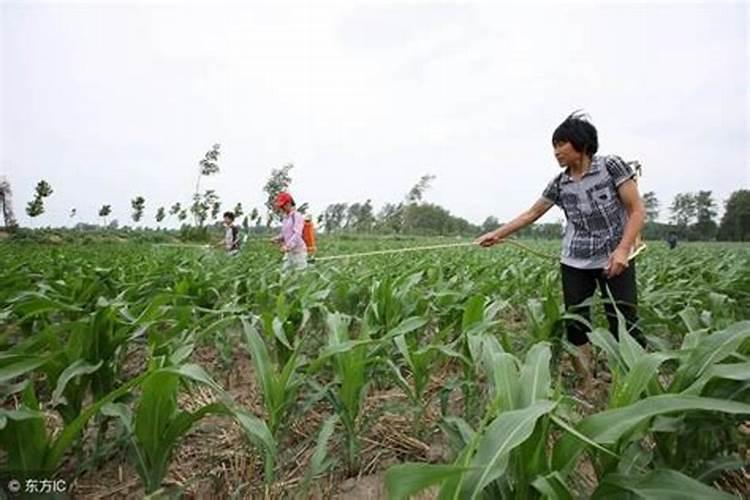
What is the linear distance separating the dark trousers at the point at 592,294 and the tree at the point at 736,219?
236 ft

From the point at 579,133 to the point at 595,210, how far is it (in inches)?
16.8

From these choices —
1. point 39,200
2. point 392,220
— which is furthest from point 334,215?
point 39,200

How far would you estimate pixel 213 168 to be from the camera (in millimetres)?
32812

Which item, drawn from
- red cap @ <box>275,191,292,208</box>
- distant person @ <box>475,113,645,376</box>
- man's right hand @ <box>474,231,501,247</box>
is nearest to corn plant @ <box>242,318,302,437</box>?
distant person @ <box>475,113,645,376</box>

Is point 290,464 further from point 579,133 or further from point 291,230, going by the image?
point 291,230

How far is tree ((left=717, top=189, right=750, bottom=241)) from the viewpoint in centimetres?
6105

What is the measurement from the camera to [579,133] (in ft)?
8.30

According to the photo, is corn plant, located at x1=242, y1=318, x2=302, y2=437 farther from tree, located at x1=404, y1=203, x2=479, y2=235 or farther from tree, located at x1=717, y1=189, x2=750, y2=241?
tree, located at x1=717, y1=189, x2=750, y2=241

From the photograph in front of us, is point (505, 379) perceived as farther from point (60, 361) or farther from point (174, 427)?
point (60, 361)

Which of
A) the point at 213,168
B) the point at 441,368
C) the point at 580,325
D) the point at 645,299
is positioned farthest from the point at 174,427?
the point at 213,168

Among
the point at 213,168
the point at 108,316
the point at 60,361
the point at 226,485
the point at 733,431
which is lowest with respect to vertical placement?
the point at 226,485

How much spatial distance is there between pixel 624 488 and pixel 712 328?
1619 mm

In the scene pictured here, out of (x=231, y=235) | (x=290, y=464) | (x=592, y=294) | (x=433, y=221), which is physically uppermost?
(x=433, y=221)

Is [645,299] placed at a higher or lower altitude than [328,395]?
higher
